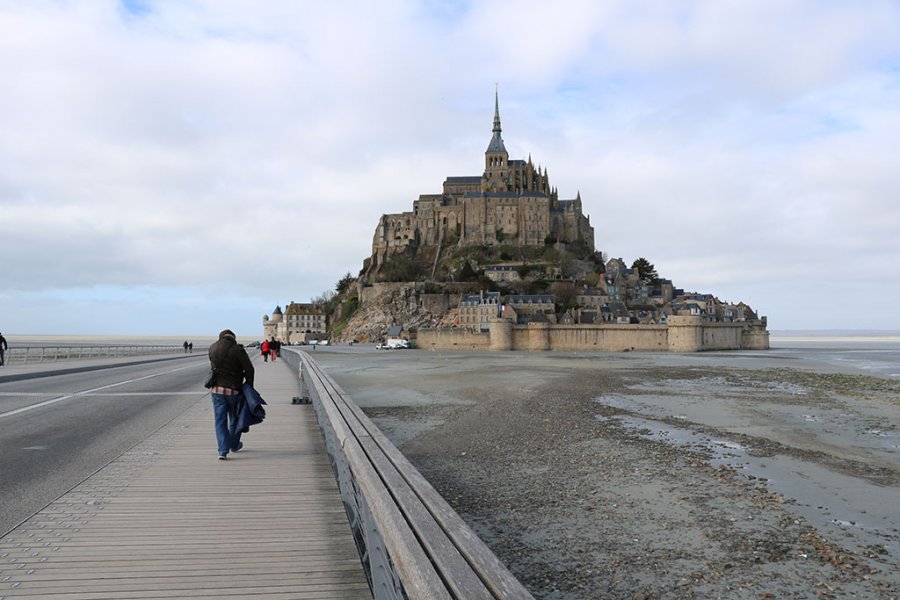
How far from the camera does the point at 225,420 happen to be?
714 cm

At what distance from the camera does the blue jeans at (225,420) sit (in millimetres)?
7043

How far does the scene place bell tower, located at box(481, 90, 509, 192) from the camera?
110m

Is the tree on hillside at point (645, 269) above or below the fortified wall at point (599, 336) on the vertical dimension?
above

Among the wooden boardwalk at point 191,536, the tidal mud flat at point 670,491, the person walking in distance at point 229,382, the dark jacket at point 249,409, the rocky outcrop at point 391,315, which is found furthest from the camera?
the rocky outcrop at point 391,315

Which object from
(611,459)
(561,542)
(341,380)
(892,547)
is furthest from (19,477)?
(341,380)

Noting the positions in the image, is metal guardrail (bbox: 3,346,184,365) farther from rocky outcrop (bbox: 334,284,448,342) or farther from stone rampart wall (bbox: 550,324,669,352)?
stone rampart wall (bbox: 550,324,669,352)

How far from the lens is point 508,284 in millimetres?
92562

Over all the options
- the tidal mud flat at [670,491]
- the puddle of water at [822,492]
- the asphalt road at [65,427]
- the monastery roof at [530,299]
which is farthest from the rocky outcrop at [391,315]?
the puddle of water at [822,492]

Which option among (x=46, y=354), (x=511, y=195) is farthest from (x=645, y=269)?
Result: (x=46, y=354)

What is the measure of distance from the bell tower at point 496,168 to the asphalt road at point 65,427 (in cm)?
9590

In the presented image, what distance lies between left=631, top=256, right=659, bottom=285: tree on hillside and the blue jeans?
104 meters

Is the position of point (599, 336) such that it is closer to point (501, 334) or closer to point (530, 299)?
point (530, 299)

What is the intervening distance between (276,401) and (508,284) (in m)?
80.5

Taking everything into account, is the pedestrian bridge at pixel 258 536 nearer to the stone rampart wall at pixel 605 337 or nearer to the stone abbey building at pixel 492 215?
the stone rampart wall at pixel 605 337
